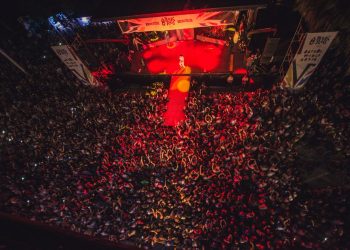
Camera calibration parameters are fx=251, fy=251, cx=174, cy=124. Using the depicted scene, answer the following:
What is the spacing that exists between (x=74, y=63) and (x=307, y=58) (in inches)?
368

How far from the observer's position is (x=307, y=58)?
870cm

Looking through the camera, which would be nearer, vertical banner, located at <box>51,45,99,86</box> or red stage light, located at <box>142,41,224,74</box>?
vertical banner, located at <box>51,45,99,86</box>

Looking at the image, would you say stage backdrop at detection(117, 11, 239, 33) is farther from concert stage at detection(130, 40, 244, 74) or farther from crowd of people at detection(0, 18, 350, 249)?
crowd of people at detection(0, 18, 350, 249)

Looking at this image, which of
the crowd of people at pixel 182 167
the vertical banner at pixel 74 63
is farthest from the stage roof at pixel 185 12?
the crowd of people at pixel 182 167

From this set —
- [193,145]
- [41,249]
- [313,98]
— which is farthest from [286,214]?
[41,249]

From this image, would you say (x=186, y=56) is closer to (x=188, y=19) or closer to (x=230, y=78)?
(x=188, y=19)

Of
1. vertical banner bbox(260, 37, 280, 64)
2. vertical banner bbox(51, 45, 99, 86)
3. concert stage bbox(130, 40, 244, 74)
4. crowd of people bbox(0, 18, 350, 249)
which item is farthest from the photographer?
concert stage bbox(130, 40, 244, 74)

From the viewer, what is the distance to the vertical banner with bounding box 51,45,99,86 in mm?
10516

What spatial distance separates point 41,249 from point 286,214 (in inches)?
299

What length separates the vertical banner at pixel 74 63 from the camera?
10.5m

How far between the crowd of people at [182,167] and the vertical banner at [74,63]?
0.54 metres

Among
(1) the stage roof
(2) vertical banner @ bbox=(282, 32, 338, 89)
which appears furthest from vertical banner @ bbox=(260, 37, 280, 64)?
(1) the stage roof

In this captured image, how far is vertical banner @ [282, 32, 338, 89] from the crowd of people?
562mm

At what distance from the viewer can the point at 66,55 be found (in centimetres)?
1076
